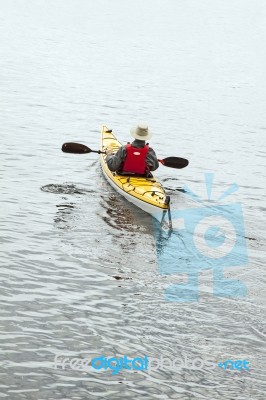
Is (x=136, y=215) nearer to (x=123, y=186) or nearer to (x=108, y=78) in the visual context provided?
(x=123, y=186)

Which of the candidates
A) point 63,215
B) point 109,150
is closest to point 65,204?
point 63,215

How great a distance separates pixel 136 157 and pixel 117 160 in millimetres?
467

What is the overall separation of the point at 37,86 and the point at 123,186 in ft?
61.3

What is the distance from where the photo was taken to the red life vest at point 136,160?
16.2 metres

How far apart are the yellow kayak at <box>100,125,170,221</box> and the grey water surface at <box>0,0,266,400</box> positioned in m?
0.27

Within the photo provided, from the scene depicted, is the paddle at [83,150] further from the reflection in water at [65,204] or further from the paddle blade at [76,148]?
the reflection in water at [65,204]

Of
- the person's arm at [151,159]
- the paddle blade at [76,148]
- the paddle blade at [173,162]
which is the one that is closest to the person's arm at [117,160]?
the person's arm at [151,159]

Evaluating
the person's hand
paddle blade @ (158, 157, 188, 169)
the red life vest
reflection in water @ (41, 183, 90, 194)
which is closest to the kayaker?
the red life vest

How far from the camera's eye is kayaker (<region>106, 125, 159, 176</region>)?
1619 centimetres

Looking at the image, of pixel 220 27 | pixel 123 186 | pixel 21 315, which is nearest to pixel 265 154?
pixel 123 186

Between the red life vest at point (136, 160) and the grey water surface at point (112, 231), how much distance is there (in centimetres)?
82

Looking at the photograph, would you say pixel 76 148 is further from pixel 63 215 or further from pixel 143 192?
pixel 143 192

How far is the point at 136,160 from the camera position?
16344mm

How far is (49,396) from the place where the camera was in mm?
9344
